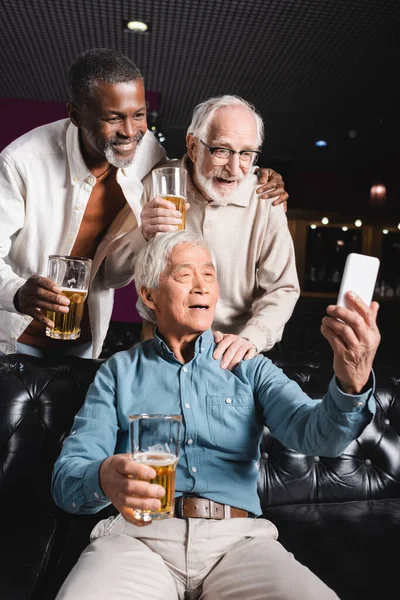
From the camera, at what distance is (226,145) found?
7.88ft

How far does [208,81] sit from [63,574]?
5890 mm

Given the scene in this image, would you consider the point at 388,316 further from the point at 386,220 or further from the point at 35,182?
the point at 35,182

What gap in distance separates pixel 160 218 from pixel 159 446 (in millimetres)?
908

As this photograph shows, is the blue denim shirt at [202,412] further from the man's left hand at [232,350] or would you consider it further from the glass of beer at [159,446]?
the glass of beer at [159,446]

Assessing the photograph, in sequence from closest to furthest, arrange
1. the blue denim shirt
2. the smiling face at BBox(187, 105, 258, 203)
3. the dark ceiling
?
1. the blue denim shirt
2. the smiling face at BBox(187, 105, 258, 203)
3. the dark ceiling

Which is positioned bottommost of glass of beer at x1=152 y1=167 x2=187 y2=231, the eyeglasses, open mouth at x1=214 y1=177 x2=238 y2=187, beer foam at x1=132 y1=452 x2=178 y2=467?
beer foam at x1=132 y1=452 x2=178 y2=467

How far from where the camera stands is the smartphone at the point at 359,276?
1269mm

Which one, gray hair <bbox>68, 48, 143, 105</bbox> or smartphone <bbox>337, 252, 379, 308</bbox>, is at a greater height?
gray hair <bbox>68, 48, 143, 105</bbox>

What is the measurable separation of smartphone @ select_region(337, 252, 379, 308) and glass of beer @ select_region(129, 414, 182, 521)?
428 millimetres

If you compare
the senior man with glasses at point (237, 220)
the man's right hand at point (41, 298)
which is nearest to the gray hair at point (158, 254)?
the man's right hand at point (41, 298)

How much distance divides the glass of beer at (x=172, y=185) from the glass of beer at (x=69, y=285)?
1.11ft

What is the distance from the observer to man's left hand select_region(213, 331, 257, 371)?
1.91 meters

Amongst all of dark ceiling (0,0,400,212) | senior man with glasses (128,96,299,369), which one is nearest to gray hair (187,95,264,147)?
senior man with glasses (128,96,299,369)

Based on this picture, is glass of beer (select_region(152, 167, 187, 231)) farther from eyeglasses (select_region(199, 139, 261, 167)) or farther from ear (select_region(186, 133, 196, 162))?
ear (select_region(186, 133, 196, 162))
